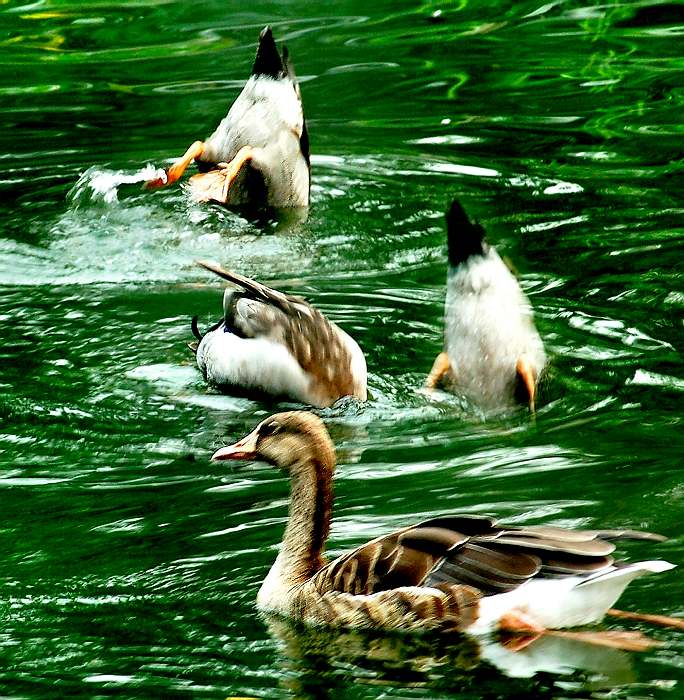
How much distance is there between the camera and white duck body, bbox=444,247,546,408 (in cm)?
773

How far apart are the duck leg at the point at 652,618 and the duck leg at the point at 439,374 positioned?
2656 millimetres

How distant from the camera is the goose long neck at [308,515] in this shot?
5.60m

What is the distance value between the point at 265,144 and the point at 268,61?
1.79 feet

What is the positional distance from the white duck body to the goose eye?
1929 millimetres

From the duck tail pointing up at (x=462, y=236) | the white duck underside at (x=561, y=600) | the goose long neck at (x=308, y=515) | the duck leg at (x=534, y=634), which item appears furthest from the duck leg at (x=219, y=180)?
the duck leg at (x=534, y=634)

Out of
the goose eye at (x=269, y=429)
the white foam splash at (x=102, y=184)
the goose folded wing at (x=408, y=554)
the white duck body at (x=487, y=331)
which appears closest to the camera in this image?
the goose folded wing at (x=408, y=554)

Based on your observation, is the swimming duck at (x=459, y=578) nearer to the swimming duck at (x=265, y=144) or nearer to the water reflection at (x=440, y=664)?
the water reflection at (x=440, y=664)

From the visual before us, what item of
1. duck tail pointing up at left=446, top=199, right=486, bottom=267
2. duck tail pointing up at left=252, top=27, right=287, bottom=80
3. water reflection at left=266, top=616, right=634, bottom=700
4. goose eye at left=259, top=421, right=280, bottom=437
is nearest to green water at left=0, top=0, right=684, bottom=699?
water reflection at left=266, top=616, right=634, bottom=700

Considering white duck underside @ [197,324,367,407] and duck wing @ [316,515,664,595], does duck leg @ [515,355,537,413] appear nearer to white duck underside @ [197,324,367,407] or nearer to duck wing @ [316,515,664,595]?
white duck underside @ [197,324,367,407]

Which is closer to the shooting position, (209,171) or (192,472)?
(192,472)

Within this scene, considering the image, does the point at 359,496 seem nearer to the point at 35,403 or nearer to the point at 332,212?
the point at 35,403

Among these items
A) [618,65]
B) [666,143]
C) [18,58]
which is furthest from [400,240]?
[18,58]

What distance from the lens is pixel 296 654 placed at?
521 centimetres

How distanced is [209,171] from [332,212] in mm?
960
